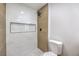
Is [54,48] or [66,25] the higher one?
[66,25]

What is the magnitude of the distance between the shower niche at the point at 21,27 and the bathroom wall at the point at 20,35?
0.13 ft

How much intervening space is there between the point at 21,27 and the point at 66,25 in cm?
59

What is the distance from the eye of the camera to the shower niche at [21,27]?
119 centimetres

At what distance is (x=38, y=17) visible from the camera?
1232mm

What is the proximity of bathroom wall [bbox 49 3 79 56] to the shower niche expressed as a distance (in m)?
0.25

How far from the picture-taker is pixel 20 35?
1227mm

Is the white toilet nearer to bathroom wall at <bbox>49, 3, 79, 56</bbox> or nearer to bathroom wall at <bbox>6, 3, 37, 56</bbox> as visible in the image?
bathroom wall at <bbox>49, 3, 79, 56</bbox>

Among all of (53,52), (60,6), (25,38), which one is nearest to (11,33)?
(25,38)

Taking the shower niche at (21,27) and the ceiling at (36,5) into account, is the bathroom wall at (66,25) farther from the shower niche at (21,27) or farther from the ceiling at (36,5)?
the shower niche at (21,27)

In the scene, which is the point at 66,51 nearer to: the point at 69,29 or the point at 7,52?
the point at 69,29

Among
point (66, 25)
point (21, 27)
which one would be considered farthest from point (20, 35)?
point (66, 25)

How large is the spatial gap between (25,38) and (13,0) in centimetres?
52

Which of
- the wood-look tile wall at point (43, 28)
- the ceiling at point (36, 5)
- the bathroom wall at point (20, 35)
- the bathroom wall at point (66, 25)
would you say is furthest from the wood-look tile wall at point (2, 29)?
the bathroom wall at point (66, 25)

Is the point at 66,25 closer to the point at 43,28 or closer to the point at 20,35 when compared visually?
the point at 43,28
